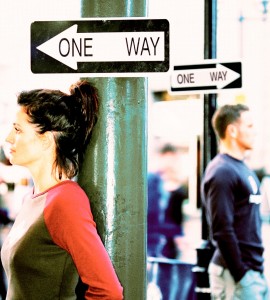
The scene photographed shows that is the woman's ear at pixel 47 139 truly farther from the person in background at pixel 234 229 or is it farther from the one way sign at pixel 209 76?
the person in background at pixel 234 229

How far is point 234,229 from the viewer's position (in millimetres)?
4438

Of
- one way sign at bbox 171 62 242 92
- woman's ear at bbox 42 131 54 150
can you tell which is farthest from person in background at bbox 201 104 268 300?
woman's ear at bbox 42 131 54 150

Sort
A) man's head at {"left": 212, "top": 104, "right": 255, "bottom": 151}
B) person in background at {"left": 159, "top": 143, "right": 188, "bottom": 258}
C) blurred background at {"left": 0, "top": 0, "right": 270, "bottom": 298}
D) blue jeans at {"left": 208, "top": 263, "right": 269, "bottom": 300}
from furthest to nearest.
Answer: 1. blurred background at {"left": 0, "top": 0, "right": 270, "bottom": 298}
2. person in background at {"left": 159, "top": 143, "right": 188, "bottom": 258}
3. man's head at {"left": 212, "top": 104, "right": 255, "bottom": 151}
4. blue jeans at {"left": 208, "top": 263, "right": 269, "bottom": 300}

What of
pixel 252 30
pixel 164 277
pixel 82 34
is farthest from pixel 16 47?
pixel 82 34

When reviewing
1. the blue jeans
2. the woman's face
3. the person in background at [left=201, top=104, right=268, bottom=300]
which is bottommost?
the blue jeans

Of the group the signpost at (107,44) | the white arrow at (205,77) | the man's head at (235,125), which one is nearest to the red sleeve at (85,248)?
the signpost at (107,44)

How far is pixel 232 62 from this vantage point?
3.66 meters

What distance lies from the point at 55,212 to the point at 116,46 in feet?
2.43

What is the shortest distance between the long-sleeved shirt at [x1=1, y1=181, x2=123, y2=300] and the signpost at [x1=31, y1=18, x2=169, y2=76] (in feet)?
1.72

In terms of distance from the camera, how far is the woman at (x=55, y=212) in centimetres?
216

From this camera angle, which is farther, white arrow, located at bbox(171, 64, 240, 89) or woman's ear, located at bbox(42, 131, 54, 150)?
white arrow, located at bbox(171, 64, 240, 89)

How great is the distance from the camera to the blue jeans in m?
4.28

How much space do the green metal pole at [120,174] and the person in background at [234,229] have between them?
1849mm

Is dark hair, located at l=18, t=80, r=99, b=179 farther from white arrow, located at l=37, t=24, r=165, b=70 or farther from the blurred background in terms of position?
the blurred background
